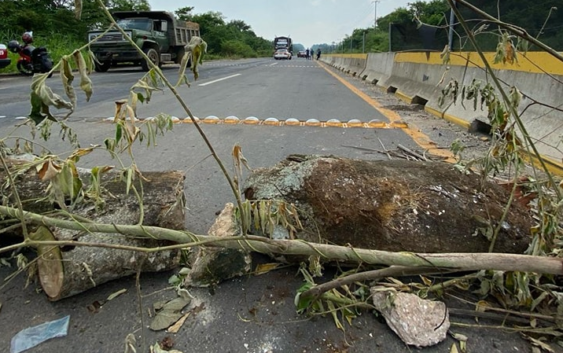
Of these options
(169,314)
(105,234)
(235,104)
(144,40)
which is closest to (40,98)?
(105,234)

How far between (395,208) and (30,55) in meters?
15.7

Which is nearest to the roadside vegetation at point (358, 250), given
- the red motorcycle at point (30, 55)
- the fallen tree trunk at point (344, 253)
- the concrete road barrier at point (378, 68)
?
the fallen tree trunk at point (344, 253)

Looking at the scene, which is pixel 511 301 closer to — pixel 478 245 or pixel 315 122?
pixel 478 245

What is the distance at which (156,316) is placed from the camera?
1572 mm

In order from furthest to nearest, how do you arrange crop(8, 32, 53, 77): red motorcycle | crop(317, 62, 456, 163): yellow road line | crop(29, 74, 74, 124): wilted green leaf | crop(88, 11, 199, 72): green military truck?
crop(88, 11, 199, 72): green military truck → crop(8, 32, 53, 77): red motorcycle → crop(317, 62, 456, 163): yellow road line → crop(29, 74, 74, 124): wilted green leaf

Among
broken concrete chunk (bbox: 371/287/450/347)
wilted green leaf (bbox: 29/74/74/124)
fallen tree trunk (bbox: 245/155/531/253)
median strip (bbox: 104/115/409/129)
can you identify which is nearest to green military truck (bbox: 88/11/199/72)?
median strip (bbox: 104/115/409/129)

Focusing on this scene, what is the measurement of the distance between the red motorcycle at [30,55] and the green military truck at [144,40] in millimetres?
1863

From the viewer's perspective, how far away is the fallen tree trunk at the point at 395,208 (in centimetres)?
175

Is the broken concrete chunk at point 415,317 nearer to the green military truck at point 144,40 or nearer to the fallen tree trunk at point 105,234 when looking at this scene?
the fallen tree trunk at point 105,234

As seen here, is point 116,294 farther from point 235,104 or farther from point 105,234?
point 235,104

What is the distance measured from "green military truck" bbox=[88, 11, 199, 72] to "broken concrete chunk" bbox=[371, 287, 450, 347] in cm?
1493

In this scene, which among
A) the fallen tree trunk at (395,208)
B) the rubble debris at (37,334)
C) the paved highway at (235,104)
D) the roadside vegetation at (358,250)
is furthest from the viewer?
the paved highway at (235,104)

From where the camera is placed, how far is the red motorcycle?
13350 mm

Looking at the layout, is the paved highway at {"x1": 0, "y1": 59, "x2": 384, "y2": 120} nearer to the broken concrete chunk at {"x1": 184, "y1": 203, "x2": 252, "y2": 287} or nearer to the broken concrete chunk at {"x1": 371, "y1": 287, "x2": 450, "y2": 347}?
the broken concrete chunk at {"x1": 184, "y1": 203, "x2": 252, "y2": 287}
